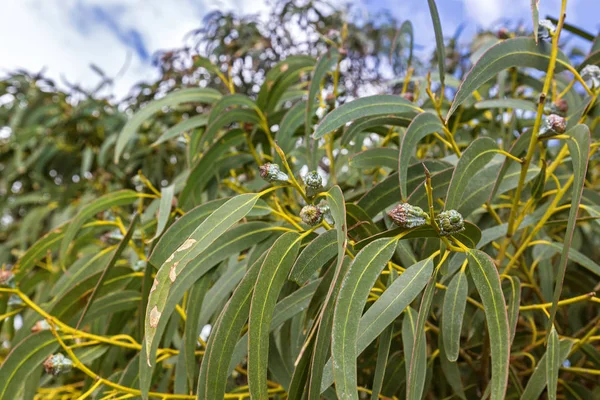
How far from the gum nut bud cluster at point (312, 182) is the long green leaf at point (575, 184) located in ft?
0.71

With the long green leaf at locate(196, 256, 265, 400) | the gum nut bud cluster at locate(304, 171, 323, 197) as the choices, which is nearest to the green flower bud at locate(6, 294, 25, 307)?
the long green leaf at locate(196, 256, 265, 400)

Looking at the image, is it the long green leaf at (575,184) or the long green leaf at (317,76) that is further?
the long green leaf at (317,76)

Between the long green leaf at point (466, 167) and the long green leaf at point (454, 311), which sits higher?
the long green leaf at point (466, 167)

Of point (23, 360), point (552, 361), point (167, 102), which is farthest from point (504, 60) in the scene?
point (23, 360)

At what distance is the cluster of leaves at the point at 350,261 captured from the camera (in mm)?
471

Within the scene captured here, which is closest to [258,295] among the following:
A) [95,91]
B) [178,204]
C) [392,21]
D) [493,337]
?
[493,337]

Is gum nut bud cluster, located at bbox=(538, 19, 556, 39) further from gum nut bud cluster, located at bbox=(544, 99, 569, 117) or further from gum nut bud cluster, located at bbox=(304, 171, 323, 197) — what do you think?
gum nut bud cluster, located at bbox=(304, 171, 323, 197)

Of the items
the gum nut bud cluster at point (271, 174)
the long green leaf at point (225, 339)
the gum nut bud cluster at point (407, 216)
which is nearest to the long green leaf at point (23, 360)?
the long green leaf at point (225, 339)

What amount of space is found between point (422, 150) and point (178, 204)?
427mm

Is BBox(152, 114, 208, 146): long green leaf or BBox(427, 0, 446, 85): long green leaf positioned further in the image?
BBox(152, 114, 208, 146): long green leaf

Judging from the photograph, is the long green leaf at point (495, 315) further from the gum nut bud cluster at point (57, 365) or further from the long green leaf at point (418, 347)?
the gum nut bud cluster at point (57, 365)

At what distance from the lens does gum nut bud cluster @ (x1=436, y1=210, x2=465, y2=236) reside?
467mm

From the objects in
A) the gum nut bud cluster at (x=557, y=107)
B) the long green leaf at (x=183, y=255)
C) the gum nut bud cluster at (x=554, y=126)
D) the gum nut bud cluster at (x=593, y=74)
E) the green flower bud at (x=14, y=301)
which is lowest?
the long green leaf at (x=183, y=255)

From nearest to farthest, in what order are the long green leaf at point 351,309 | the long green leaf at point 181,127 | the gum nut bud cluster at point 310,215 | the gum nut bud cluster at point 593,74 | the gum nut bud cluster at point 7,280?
the long green leaf at point 351,309, the gum nut bud cluster at point 310,215, the gum nut bud cluster at point 593,74, the gum nut bud cluster at point 7,280, the long green leaf at point 181,127
